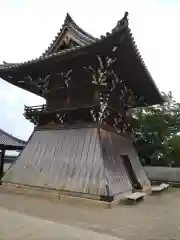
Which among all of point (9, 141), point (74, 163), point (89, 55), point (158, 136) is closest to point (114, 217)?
point (74, 163)

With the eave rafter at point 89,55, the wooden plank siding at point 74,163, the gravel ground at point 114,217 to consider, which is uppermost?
the eave rafter at point 89,55

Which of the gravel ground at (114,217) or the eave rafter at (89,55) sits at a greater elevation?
the eave rafter at (89,55)

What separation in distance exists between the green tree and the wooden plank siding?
1033 cm

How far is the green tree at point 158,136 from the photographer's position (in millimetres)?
22752

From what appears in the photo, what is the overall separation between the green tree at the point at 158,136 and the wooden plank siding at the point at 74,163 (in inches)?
407

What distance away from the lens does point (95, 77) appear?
1168 cm

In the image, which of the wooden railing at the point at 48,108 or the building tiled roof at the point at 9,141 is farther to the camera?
the building tiled roof at the point at 9,141

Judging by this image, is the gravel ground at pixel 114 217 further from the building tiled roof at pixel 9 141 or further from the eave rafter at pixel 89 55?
the building tiled roof at pixel 9 141

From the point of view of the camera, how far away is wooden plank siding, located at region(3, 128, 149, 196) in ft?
32.4

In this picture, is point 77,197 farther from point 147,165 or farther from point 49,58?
point 147,165

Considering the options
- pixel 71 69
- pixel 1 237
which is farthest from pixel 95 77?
pixel 1 237

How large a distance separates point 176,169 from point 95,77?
1279 cm

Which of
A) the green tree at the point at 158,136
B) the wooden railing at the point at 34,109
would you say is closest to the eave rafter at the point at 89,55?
the wooden railing at the point at 34,109

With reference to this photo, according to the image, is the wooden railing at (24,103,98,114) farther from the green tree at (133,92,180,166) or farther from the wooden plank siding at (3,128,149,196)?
the green tree at (133,92,180,166)
